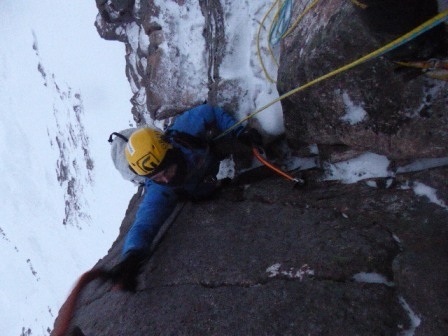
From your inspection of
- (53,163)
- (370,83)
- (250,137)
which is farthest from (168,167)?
(53,163)

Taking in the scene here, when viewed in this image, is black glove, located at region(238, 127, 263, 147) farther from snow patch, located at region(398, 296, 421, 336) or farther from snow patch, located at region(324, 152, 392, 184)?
snow patch, located at region(398, 296, 421, 336)

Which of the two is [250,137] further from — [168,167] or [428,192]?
[428,192]

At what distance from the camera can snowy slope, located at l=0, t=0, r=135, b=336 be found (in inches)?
367

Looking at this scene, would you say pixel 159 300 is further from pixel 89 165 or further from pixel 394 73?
pixel 89 165

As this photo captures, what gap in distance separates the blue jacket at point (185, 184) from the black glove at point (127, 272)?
0.07 metres

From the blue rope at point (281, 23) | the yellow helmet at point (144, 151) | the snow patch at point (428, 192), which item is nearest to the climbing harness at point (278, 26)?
the blue rope at point (281, 23)

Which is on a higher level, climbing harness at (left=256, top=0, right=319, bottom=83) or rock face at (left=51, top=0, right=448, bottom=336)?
climbing harness at (left=256, top=0, right=319, bottom=83)

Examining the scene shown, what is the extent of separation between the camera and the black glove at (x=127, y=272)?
278cm

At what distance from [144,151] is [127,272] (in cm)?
94

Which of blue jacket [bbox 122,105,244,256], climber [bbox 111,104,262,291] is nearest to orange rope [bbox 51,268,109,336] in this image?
climber [bbox 111,104,262,291]

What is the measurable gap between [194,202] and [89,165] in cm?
702

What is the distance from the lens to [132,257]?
9.31 ft

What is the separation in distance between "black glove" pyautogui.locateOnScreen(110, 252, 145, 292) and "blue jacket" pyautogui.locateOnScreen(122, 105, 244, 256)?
0.23 ft

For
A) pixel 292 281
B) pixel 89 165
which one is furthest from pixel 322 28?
pixel 89 165
